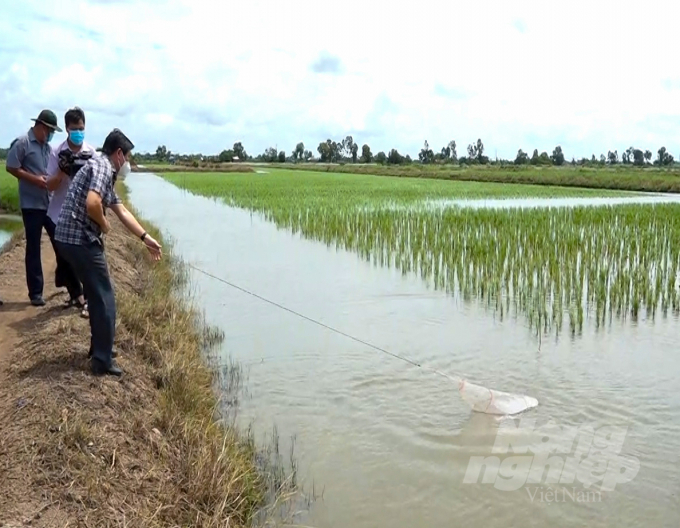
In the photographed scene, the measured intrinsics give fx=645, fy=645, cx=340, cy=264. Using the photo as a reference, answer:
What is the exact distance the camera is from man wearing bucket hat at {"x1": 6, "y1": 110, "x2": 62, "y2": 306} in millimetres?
4465

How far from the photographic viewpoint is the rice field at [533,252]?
6.50m

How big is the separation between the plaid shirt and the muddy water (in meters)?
1.55

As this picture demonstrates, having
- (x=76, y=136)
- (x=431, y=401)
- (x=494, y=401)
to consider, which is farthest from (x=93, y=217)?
(x=494, y=401)

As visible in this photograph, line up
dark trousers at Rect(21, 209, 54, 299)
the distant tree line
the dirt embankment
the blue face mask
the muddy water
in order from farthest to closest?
1. the distant tree line
2. dark trousers at Rect(21, 209, 54, 299)
3. the blue face mask
4. the muddy water
5. the dirt embankment

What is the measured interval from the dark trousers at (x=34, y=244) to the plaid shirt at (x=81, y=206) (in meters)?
1.53

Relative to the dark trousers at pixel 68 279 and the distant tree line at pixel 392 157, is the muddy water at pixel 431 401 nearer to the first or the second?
the dark trousers at pixel 68 279

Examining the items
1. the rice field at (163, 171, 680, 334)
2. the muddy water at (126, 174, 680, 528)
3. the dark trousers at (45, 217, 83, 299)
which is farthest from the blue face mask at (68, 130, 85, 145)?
the rice field at (163, 171, 680, 334)

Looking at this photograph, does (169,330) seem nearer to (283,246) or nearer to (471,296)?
(471,296)

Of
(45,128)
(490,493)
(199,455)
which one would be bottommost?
(490,493)

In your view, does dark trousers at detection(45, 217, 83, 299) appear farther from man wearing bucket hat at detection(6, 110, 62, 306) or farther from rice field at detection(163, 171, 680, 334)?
rice field at detection(163, 171, 680, 334)

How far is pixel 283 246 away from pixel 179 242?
81.5 inches

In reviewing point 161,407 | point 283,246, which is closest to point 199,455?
point 161,407

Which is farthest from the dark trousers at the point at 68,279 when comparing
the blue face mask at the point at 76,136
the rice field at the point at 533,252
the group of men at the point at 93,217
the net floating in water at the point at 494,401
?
the rice field at the point at 533,252

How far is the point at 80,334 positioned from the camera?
3947 mm
